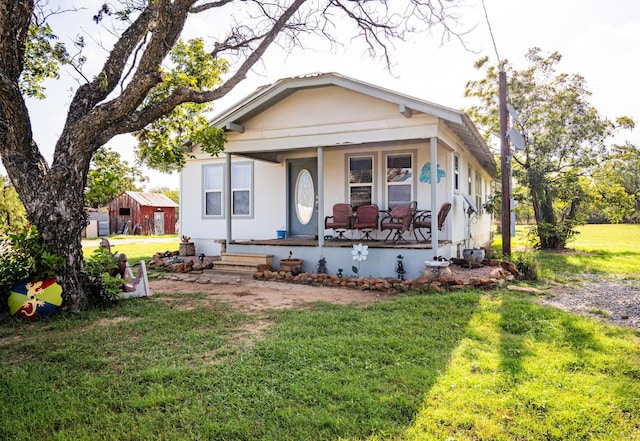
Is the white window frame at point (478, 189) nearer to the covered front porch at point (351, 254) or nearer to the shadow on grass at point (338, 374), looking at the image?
the covered front porch at point (351, 254)

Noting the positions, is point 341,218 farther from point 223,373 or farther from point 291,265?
point 223,373

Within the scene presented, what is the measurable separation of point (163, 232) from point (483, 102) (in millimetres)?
24155

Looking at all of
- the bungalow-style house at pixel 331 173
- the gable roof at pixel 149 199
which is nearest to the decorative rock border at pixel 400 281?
the bungalow-style house at pixel 331 173

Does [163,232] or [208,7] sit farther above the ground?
[208,7]

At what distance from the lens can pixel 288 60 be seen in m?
9.03

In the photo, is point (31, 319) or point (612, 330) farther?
point (31, 319)

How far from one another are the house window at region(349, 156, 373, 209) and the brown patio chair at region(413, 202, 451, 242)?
1.22 meters

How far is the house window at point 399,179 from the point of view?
938 centimetres

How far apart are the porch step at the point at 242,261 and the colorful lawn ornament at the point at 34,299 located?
4007mm

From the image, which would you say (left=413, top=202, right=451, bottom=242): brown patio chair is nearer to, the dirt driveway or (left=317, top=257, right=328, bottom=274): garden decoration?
(left=317, top=257, right=328, bottom=274): garden decoration

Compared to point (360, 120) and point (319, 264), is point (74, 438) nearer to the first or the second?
point (319, 264)

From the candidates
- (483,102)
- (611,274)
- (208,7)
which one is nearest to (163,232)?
(483,102)

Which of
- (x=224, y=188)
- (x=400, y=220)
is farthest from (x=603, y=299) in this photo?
(x=224, y=188)

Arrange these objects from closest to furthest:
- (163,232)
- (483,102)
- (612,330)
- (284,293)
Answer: (612,330) < (284,293) < (483,102) < (163,232)
